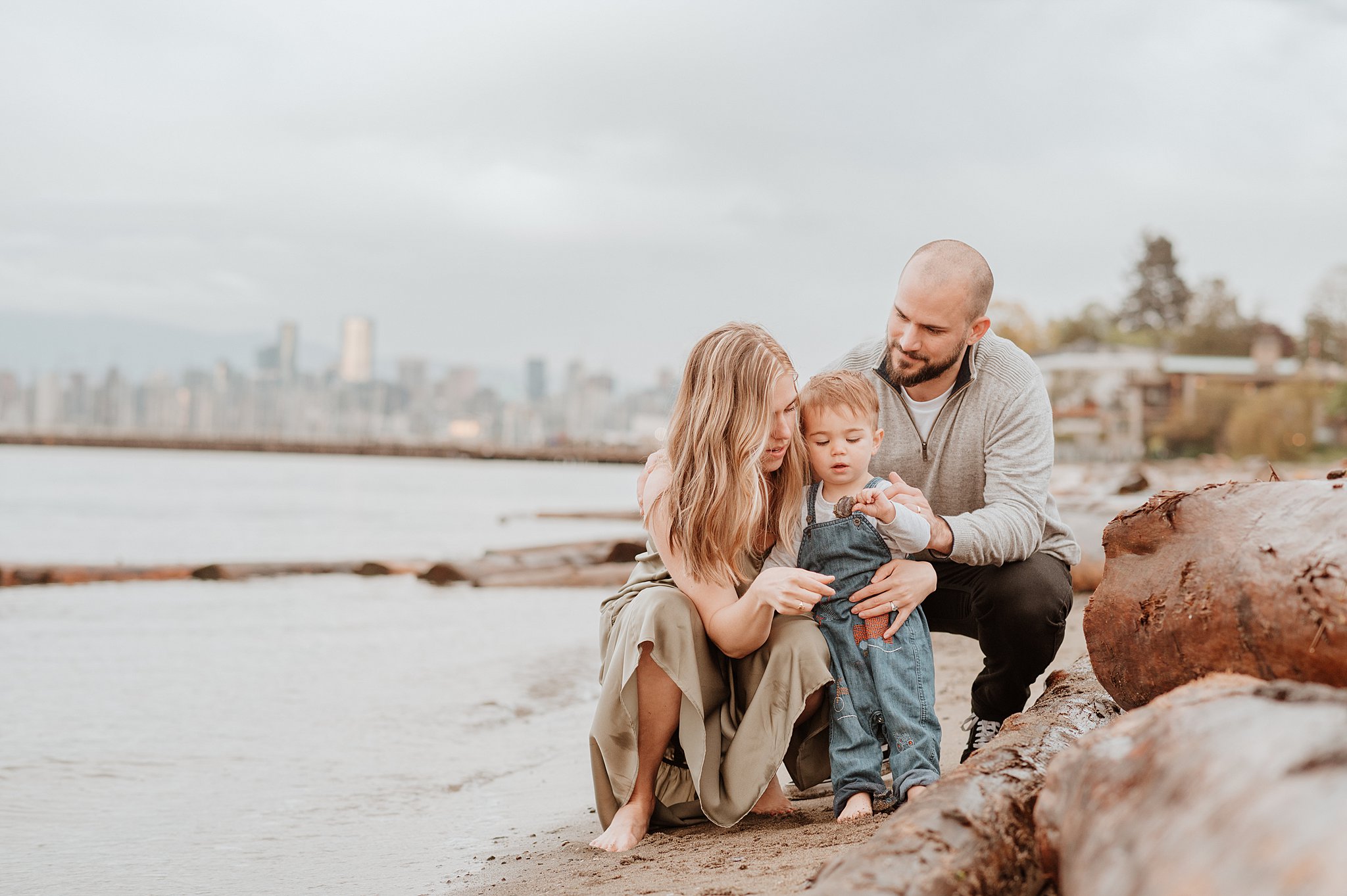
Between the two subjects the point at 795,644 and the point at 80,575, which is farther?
the point at 80,575

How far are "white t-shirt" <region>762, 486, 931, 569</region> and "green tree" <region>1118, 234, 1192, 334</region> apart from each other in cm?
8869

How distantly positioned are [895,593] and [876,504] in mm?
266

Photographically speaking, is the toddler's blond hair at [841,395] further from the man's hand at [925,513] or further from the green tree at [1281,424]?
the green tree at [1281,424]

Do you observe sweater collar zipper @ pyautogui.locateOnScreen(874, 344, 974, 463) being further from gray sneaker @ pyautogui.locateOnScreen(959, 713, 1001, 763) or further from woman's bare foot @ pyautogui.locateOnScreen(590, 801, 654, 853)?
woman's bare foot @ pyautogui.locateOnScreen(590, 801, 654, 853)

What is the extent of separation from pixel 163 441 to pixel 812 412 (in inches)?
4894

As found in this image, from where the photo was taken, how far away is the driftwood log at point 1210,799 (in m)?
1.25

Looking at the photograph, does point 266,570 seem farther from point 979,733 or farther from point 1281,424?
point 1281,424

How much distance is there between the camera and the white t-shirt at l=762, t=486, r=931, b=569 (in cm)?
311

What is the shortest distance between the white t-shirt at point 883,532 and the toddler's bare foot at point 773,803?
669mm

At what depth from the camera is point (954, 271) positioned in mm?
3566

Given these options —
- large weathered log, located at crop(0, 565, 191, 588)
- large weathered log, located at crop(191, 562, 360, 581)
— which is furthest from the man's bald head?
large weathered log, located at crop(0, 565, 191, 588)

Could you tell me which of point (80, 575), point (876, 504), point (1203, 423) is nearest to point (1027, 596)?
point (876, 504)

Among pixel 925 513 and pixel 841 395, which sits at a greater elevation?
pixel 841 395

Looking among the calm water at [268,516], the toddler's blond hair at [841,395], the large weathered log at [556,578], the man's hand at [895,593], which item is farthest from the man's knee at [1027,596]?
the calm water at [268,516]
